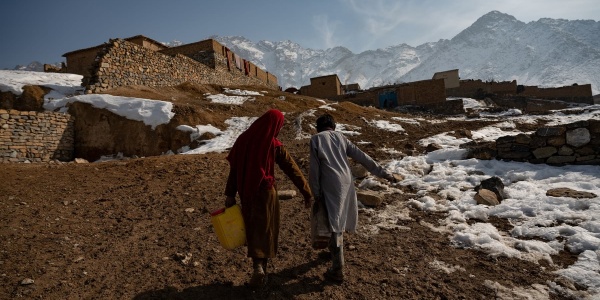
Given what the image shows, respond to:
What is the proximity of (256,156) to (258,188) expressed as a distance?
0.89 feet

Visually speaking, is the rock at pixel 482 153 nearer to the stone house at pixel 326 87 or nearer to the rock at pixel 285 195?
the rock at pixel 285 195

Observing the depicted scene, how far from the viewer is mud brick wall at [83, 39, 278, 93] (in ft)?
43.8

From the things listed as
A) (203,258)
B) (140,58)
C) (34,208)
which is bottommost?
(203,258)

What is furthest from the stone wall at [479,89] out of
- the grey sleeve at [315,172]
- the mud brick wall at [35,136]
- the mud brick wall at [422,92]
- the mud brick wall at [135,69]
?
the grey sleeve at [315,172]

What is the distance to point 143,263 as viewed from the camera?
3.16 metres

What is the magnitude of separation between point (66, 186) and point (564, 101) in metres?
41.0

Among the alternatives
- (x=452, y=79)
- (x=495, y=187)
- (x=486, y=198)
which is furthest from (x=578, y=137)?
(x=452, y=79)

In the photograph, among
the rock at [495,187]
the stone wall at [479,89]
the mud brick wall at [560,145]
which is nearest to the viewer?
the rock at [495,187]

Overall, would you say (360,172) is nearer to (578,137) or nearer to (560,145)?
(560,145)

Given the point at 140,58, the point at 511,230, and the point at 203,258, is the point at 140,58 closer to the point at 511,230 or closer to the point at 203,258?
the point at 203,258

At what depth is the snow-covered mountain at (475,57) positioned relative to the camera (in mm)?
92875

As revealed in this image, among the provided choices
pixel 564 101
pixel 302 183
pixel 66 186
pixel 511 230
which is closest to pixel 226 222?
pixel 302 183

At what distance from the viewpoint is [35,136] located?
968 centimetres

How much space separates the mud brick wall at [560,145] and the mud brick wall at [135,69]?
14308 millimetres
